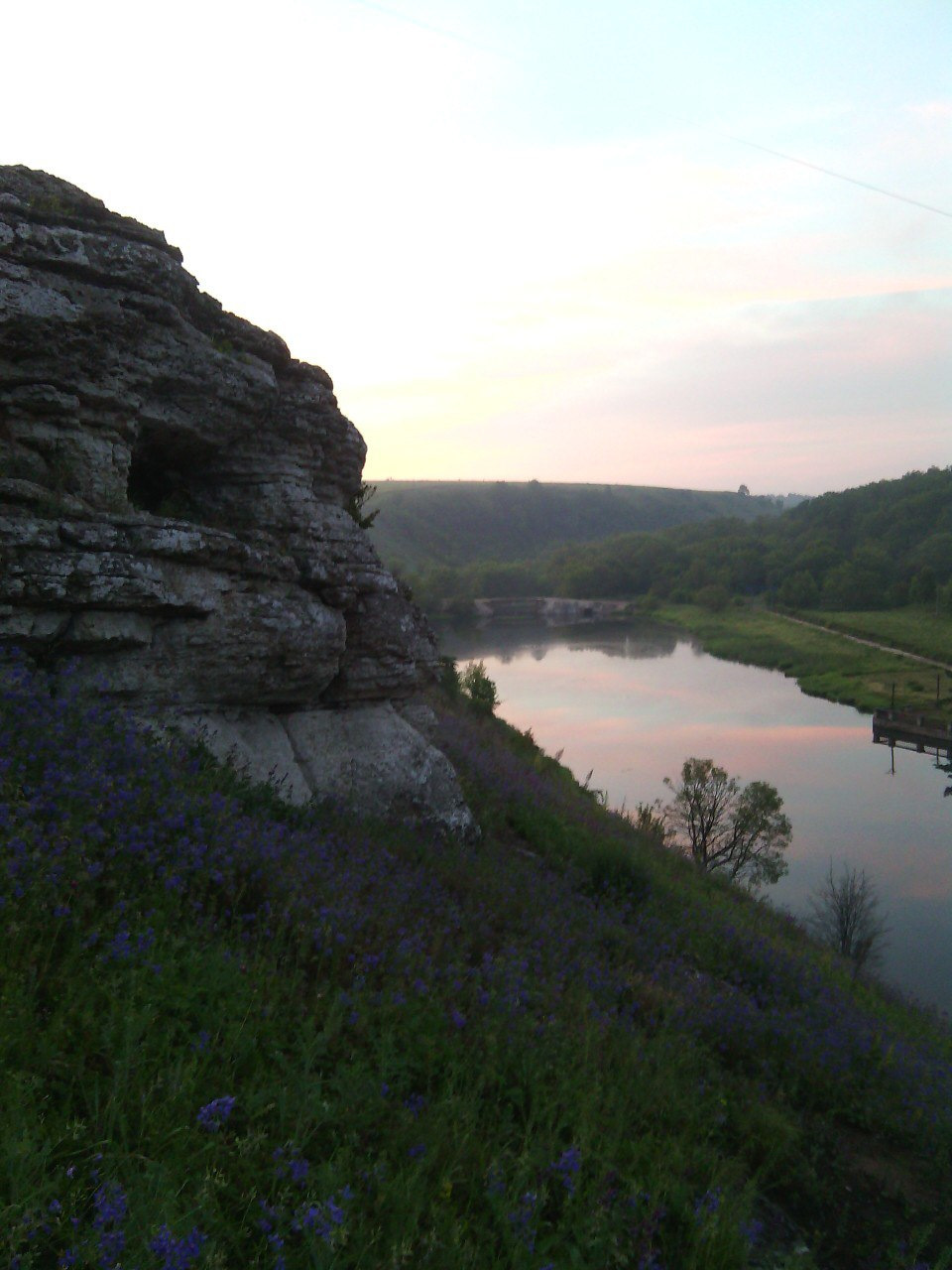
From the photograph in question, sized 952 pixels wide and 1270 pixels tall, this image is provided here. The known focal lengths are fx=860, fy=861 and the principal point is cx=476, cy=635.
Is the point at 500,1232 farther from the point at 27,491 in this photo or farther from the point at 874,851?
the point at 874,851

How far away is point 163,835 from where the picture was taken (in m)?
3.69

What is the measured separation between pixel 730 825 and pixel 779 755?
9.95 metres

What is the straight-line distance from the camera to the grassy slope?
2312mm

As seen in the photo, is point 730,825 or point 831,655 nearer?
point 730,825

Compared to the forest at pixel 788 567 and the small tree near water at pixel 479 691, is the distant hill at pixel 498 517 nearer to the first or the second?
the forest at pixel 788 567

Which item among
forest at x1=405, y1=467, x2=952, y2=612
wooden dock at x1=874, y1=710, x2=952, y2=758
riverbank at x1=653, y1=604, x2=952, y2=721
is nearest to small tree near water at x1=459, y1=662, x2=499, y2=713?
wooden dock at x1=874, y1=710, x2=952, y2=758

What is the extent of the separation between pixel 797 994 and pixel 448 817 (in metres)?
2.77

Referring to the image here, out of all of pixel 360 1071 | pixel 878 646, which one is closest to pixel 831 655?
pixel 878 646

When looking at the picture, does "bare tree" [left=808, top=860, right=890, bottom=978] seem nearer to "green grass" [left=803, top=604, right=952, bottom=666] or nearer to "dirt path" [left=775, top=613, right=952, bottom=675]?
"dirt path" [left=775, top=613, right=952, bottom=675]

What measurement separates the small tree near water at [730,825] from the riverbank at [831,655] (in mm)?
19633

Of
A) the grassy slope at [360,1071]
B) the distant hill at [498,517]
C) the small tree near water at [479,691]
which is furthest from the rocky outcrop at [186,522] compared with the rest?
the distant hill at [498,517]

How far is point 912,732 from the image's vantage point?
3272cm

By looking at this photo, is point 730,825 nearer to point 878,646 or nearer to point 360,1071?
point 360,1071

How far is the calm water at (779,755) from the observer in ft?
59.5
